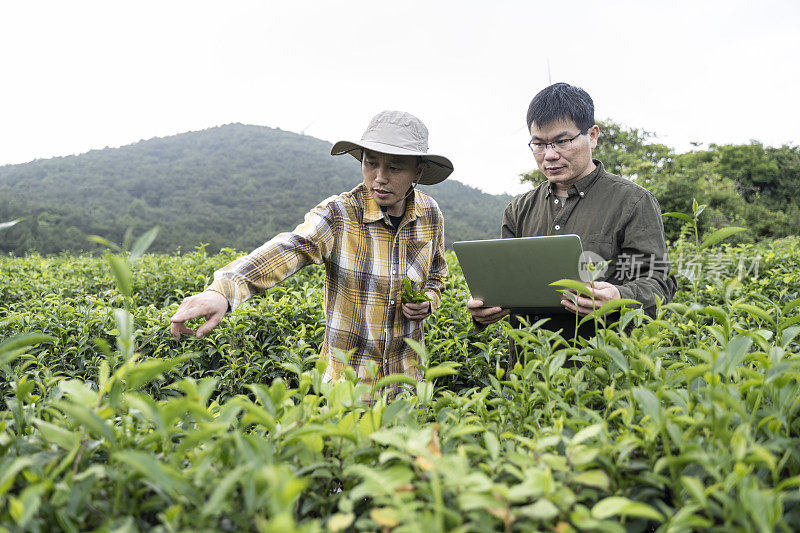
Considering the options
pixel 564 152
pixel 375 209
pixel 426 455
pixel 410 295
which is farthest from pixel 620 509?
pixel 564 152

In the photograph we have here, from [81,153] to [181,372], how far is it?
52972 millimetres

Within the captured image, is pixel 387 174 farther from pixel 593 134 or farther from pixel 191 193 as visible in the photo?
pixel 191 193

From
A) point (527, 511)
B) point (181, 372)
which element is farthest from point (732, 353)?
point (181, 372)

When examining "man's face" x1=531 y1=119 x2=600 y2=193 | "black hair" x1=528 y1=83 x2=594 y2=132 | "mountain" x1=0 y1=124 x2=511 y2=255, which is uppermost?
"black hair" x1=528 y1=83 x2=594 y2=132

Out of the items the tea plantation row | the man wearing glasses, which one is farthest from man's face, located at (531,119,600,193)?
the tea plantation row

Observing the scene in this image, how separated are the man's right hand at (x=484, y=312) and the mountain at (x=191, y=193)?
59.1 feet

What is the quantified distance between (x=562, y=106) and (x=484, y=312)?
886mm

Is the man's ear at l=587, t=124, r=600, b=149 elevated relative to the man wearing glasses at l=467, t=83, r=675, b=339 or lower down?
elevated

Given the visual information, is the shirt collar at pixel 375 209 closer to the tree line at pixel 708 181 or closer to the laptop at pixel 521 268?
the laptop at pixel 521 268

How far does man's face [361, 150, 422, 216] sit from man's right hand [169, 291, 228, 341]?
78 centimetres

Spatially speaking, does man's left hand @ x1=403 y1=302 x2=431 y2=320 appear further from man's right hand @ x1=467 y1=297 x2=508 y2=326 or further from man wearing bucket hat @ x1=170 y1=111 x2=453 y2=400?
man's right hand @ x1=467 y1=297 x2=508 y2=326

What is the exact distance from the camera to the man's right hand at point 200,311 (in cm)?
143

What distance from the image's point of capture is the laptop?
1.71 m

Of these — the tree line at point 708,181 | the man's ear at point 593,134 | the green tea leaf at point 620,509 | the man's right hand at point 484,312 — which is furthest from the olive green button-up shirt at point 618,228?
the tree line at point 708,181
